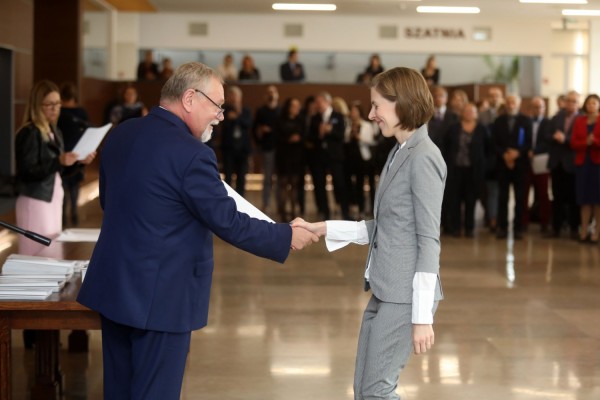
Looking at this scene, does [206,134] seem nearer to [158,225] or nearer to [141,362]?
[158,225]

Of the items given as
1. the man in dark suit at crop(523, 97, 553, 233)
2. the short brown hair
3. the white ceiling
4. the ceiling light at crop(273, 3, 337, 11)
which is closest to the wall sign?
the white ceiling

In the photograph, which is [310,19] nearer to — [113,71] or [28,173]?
[113,71]

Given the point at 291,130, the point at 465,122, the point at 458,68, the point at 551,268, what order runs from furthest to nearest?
the point at 458,68
the point at 291,130
the point at 465,122
the point at 551,268

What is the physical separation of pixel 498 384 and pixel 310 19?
1955 centimetres

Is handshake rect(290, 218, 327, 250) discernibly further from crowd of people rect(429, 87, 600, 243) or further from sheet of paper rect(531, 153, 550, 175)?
sheet of paper rect(531, 153, 550, 175)

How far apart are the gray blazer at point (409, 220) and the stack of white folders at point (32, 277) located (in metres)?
1.27

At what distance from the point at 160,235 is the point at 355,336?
376 cm

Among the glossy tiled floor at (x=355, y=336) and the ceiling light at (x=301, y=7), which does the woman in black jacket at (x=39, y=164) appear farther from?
the ceiling light at (x=301, y=7)

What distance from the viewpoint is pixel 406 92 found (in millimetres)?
3398

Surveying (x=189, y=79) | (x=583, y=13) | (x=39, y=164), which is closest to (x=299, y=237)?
(x=189, y=79)

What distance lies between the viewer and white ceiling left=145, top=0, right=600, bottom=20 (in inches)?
830

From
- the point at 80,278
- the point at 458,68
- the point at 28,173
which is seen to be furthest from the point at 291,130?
the point at 458,68

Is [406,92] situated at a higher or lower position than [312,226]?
higher

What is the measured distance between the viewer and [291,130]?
1434cm
